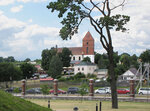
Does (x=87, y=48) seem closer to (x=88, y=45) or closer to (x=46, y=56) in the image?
(x=88, y=45)

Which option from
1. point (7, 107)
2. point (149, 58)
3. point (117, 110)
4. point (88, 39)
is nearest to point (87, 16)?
point (117, 110)

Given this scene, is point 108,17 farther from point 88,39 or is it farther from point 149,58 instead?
point 88,39

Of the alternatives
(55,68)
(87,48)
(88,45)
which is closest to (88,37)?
(88,45)

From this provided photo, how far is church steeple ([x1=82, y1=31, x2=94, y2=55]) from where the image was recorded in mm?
143900

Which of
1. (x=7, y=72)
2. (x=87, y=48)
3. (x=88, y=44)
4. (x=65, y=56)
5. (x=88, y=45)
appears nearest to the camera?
(x=7, y=72)

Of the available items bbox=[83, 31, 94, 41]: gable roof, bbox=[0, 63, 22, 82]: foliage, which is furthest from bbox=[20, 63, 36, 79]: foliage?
bbox=[83, 31, 94, 41]: gable roof

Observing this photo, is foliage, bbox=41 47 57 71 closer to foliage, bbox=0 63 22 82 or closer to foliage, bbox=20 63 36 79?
foliage, bbox=20 63 36 79

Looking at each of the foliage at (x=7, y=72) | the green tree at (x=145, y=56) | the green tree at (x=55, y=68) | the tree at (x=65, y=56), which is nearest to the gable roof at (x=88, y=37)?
the tree at (x=65, y=56)

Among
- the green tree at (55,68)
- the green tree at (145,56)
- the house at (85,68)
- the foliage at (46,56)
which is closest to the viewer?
the green tree at (145,56)

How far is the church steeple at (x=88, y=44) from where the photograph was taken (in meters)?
144

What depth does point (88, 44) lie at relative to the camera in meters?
146

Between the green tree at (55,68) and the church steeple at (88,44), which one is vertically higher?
the church steeple at (88,44)

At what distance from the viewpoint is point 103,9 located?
84.1 ft

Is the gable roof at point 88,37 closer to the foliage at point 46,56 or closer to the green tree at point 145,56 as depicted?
Answer: the foliage at point 46,56
